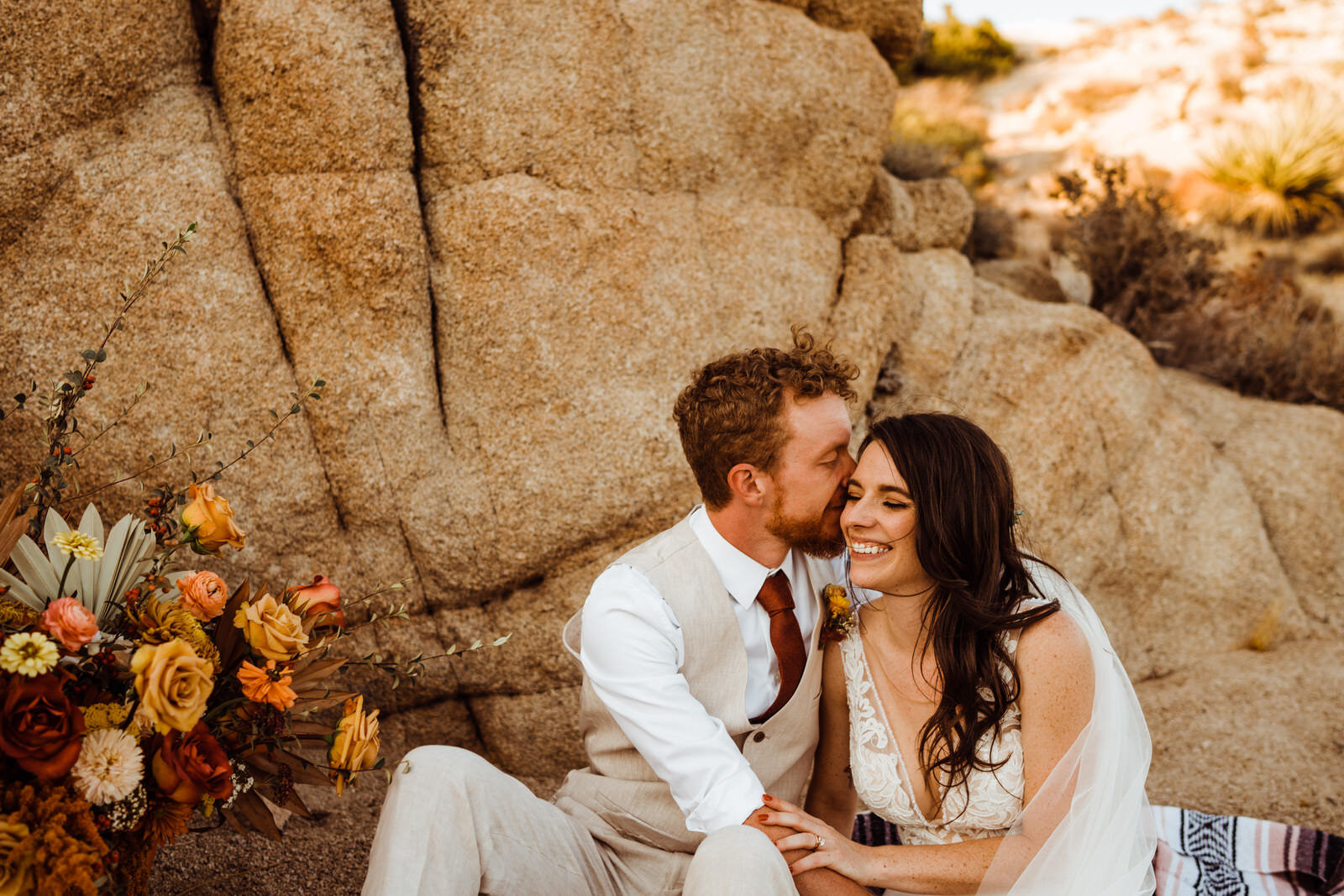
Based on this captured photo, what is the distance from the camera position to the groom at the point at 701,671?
2.44 m

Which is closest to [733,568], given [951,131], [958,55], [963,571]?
[963,571]

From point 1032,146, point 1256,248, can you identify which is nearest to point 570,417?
point 1256,248

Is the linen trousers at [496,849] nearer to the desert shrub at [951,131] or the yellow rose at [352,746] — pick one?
the yellow rose at [352,746]

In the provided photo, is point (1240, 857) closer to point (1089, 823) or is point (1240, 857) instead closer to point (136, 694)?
point (1089, 823)

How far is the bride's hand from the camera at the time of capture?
239cm

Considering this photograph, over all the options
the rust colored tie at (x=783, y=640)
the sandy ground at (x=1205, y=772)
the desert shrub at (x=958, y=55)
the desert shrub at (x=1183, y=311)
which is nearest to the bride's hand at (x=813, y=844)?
the rust colored tie at (x=783, y=640)

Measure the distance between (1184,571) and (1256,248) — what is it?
262 inches

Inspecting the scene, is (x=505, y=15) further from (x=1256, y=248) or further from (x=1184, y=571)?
A: (x=1256, y=248)

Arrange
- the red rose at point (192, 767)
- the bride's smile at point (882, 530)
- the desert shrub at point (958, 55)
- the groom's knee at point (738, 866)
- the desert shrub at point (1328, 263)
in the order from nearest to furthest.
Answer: the red rose at point (192, 767) → the groom's knee at point (738, 866) → the bride's smile at point (882, 530) → the desert shrub at point (1328, 263) → the desert shrub at point (958, 55)

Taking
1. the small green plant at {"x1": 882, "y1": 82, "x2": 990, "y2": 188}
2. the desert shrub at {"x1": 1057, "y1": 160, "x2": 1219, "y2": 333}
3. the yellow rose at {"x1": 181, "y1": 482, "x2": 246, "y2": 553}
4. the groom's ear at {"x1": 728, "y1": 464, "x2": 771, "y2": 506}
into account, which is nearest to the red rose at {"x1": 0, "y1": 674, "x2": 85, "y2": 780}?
the yellow rose at {"x1": 181, "y1": 482, "x2": 246, "y2": 553}

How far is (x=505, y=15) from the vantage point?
3.93 metres

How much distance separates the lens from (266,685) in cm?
203

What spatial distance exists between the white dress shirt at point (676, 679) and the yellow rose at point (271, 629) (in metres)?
0.87

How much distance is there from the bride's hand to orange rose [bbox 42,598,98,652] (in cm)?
161
